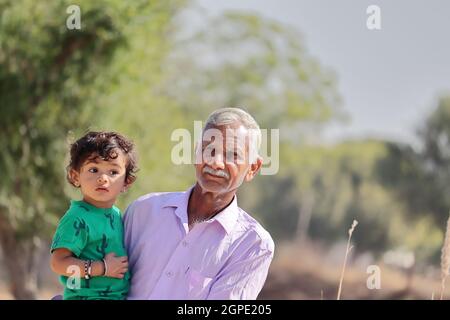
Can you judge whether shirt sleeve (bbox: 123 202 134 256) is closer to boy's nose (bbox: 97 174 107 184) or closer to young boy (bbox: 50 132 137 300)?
young boy (bbox: 50 132 137 300)

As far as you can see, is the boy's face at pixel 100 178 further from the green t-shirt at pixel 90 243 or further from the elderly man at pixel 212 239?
the elderly man at pixel 212 239

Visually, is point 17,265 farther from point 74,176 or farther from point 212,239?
point 212,239

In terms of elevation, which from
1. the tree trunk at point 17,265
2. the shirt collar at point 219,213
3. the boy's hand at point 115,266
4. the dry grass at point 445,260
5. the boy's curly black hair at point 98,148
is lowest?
the tree trunk at point 17,265

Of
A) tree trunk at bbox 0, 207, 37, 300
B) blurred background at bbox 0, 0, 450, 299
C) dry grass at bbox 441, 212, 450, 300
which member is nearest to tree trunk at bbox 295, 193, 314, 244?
blurred background at bbox 0, 0, 450, 299

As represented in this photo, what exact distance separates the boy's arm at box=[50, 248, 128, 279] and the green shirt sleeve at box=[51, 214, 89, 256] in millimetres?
25

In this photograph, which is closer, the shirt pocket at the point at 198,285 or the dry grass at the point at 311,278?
the shirt pocket at the point at 198,285

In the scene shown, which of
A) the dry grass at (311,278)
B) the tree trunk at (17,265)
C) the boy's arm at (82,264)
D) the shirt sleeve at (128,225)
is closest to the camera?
the boy's arm at (82,264)

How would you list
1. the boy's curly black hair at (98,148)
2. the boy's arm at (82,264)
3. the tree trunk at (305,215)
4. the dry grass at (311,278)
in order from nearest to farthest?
1. the boy's arm at (82,264)
2. the boy's curly black hair at (98,148)
3. the dry grass at (311,278)
4. the tree trunk at (305,215)

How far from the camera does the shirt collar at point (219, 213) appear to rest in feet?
10.4

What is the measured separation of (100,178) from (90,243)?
222mm

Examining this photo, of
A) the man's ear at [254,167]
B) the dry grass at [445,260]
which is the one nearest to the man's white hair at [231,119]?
the man's ear at [254,167]

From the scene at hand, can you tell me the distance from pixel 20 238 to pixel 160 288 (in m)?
8.70

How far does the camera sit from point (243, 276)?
311 cm

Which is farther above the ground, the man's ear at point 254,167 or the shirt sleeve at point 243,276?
the man's ear at point 254,167
